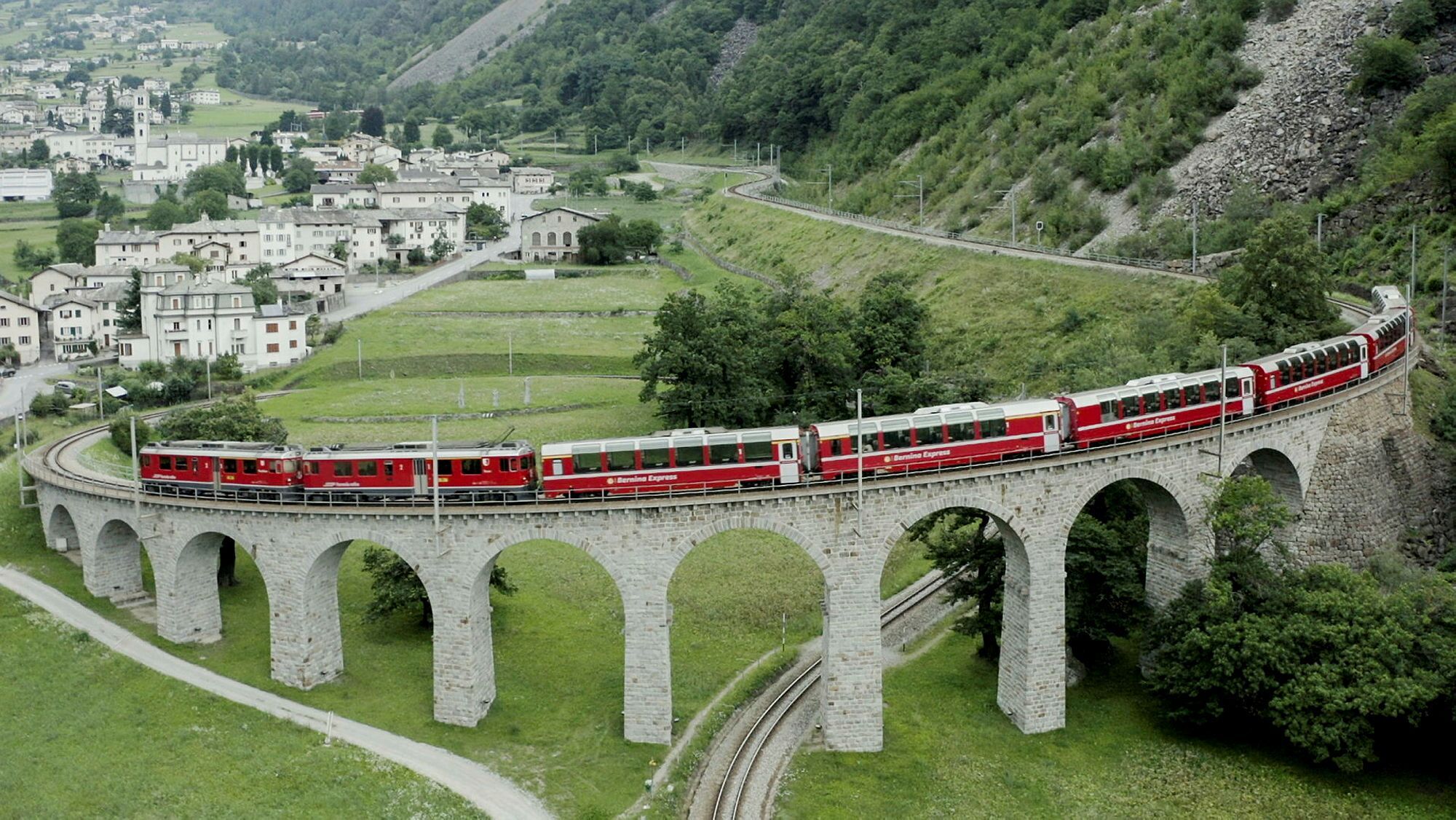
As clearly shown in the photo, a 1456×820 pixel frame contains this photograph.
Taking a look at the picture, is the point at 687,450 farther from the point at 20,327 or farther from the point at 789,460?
the point at 20,327

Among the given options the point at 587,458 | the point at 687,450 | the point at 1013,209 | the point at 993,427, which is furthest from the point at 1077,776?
the point at 1013,209

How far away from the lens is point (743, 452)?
48.3m

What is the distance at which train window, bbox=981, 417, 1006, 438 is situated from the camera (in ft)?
162

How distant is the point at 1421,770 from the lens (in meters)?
46.5

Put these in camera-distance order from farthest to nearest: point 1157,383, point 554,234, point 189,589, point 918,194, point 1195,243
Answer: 1. point 554,234
2. point 918,194
3. point 1195,243
4. point 189,589
5. point 1157,383

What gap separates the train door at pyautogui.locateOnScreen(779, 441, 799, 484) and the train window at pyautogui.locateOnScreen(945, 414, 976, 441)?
6166 millimetres

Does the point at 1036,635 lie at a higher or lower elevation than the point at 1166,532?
lower

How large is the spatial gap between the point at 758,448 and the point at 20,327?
10201cm

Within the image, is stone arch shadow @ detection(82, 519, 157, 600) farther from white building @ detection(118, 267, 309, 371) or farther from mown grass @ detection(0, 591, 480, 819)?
white building @ detection(118, 267, 309, 371)

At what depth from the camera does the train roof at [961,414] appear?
4850 centimetres

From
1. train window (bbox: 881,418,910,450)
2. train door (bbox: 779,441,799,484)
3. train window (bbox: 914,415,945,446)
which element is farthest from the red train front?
train window (bbox: 914,415,945,446)

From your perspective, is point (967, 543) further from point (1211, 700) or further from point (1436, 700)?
point (1436, 700)

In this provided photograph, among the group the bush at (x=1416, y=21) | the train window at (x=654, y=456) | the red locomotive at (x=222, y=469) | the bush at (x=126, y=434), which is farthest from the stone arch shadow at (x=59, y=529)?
the bush at (x=1416, y=21)

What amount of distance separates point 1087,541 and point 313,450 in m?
33.7
